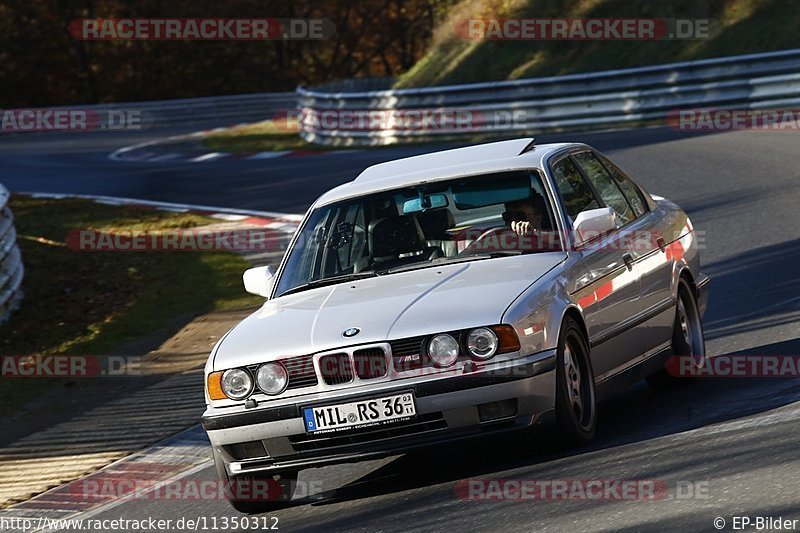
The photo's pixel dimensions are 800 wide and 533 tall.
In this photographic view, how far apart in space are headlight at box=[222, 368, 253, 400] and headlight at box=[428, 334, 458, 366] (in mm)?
885

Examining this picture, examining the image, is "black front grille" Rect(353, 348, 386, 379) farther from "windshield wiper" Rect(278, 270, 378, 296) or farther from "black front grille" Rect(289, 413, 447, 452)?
"windshield wiper" Rect(278, 270, 378, 296)

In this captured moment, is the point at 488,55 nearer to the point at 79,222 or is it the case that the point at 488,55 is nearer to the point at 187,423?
the point at 79,222

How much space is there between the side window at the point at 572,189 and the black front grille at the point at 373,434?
1.73 metres

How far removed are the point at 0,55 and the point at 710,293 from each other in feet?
153

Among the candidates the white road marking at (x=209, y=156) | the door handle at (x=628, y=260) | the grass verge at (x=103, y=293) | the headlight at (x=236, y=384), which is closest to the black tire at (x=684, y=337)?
the door handle at (x=628, y=260)

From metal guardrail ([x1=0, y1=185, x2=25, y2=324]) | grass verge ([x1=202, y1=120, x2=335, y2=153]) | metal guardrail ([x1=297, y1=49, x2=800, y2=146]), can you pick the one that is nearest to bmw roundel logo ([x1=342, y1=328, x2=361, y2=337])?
metal guardrail ([x1=0, y1=185, x2=25, y2=324])

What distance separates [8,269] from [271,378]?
8417 millimetres

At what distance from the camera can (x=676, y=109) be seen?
24.9m

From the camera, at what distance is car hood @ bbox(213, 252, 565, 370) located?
21.6ft

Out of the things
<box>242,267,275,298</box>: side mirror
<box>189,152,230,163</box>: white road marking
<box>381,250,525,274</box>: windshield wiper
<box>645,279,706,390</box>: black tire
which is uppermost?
<box>381,250,525,274</box>: windshield wiper

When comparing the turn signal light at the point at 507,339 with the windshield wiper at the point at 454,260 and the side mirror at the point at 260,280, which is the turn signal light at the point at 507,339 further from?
the side mirror at the point at 260,280

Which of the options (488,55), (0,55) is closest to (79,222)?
(488,55)

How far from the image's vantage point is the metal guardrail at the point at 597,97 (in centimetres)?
2395

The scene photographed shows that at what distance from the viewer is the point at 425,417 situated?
6.51m
